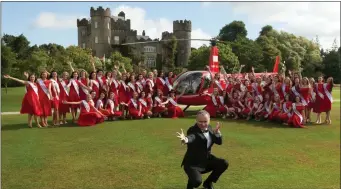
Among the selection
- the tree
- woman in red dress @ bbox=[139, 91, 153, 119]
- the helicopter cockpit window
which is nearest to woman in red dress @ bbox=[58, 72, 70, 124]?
woman in red dress @ bbox=[139, 91, 153, 119]

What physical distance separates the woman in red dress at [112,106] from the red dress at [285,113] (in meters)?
5.91

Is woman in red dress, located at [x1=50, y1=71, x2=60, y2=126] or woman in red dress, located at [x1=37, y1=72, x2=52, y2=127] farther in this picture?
woman in red dress, located at [x1=50, y1=71, x2=60, y2=126]

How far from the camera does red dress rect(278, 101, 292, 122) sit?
1233cm

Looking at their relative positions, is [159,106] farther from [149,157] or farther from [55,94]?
[149,157]

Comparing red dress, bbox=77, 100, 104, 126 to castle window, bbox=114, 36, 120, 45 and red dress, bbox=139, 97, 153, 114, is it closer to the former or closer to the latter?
red dress, bbox=139, 97, 153, 114

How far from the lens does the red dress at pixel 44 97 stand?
38.8ft

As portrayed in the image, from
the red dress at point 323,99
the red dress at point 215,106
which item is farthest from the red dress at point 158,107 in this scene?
the red dress at point 323,99

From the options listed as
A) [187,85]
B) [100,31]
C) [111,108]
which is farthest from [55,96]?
[100,31]

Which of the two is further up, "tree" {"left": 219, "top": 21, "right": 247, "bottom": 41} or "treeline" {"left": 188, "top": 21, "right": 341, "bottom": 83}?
"tree" {"left": 219, "top": 21, "right": 247, "bottom": 41}

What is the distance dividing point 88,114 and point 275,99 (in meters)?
6.77

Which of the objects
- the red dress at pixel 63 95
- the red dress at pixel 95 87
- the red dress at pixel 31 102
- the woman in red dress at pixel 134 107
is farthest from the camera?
the woman in red dress at pixel 134 107

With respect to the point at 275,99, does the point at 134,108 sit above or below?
below

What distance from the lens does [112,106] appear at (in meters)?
13.1

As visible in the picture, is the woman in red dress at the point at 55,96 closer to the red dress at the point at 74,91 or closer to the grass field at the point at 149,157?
the red dress at the point at 74,91
